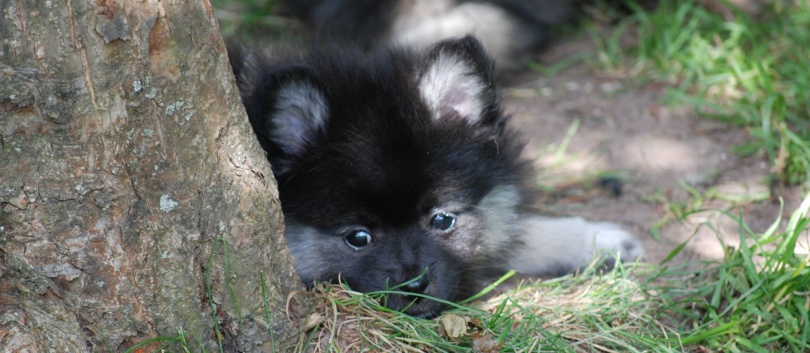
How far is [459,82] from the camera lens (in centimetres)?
321

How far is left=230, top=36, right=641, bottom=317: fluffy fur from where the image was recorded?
306 cm

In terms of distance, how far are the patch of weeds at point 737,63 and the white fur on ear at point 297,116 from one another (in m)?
2.31

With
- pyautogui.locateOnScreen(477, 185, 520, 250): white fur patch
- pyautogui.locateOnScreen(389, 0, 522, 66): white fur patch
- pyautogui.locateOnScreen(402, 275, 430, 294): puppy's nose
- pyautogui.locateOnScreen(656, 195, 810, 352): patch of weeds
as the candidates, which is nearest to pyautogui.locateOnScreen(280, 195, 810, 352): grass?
pyautogui.locateOnScreen(656, 195, 810, 352): patch of weeds

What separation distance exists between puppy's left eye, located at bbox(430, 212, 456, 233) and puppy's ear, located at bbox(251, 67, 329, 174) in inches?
22.2

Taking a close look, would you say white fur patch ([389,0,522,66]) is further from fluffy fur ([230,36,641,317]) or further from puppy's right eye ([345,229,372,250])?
puppy's right eye ([345,229,372,250])

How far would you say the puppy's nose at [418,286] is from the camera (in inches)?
114

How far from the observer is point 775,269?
2.96 metres

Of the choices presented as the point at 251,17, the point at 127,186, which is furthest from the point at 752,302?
the point at 251,17

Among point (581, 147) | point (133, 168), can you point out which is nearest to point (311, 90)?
point (133, 168)

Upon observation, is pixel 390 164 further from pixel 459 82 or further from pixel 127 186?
pixel 127 186

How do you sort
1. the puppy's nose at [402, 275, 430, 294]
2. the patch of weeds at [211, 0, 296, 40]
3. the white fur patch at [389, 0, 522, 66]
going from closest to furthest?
1. the puppy's nose at [402, 275, 430, 294]
2. the white fur patch at [389, 0, 522, 66]
3. the patch of weeds at [211, 0, 296, 40]

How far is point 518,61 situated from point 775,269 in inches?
121

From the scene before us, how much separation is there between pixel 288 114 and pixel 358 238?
55 cm

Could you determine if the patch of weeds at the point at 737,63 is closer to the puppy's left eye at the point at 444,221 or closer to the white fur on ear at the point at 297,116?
the puppy's left eye at the point at 444,221
